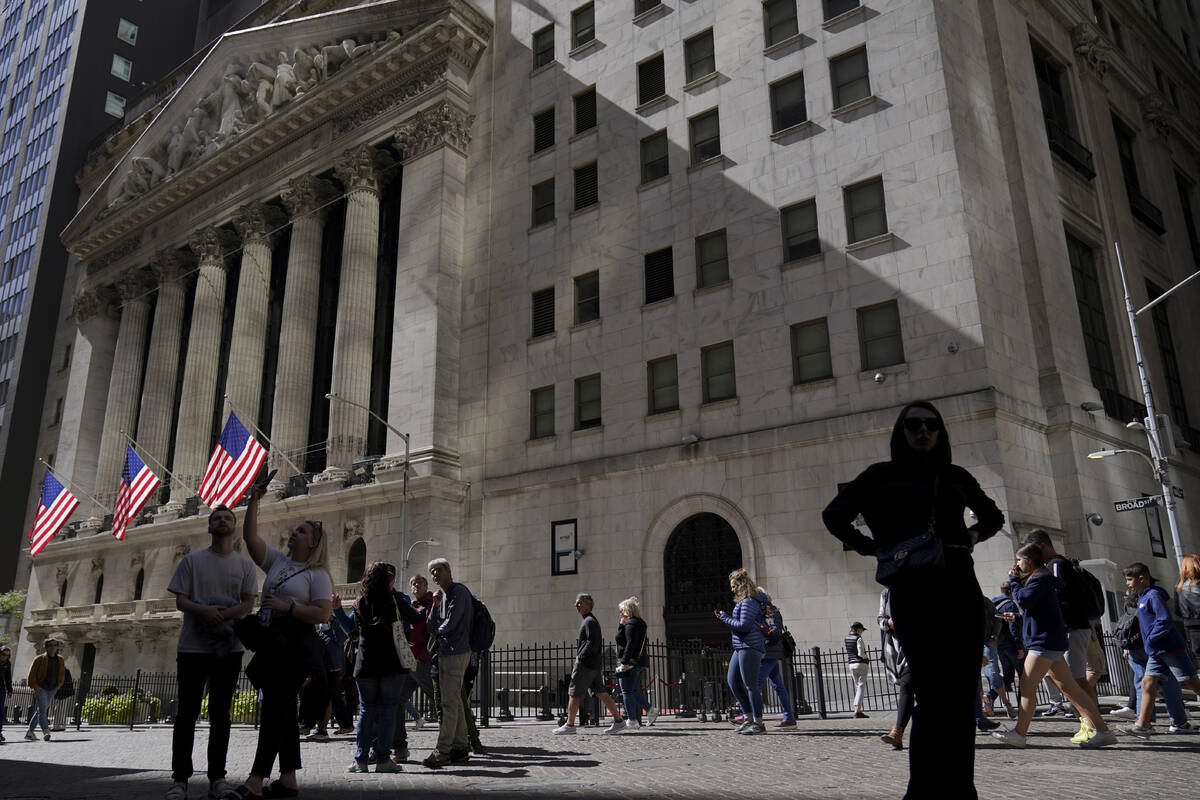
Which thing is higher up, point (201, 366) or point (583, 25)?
point (583, 25)

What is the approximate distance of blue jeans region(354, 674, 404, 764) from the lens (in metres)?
9.32

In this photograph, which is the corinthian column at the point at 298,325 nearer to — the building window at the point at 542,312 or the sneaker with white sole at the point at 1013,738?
the building window at the point at 542,312

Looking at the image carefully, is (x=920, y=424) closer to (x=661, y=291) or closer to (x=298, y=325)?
(x=661, y=291)

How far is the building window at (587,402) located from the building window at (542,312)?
102 inches

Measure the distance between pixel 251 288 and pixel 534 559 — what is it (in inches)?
814

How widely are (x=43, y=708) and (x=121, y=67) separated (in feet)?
201

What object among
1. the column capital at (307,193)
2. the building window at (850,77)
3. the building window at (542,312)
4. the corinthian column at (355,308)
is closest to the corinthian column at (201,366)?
the column capital at (307,193)

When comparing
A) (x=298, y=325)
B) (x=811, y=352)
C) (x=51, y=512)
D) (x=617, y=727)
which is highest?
(x=298, y=325)

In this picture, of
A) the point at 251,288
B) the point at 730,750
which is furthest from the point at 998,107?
the point at 251,288

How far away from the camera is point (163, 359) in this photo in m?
45.0

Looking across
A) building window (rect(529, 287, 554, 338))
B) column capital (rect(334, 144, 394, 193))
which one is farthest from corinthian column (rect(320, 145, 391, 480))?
building window (rect(529, 287, 554, 338))

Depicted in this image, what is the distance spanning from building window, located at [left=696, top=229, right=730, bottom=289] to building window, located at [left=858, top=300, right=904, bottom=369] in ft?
15.3

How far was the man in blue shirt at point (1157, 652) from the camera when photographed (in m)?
10.4

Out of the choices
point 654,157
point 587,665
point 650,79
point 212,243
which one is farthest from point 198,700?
point 212,243
